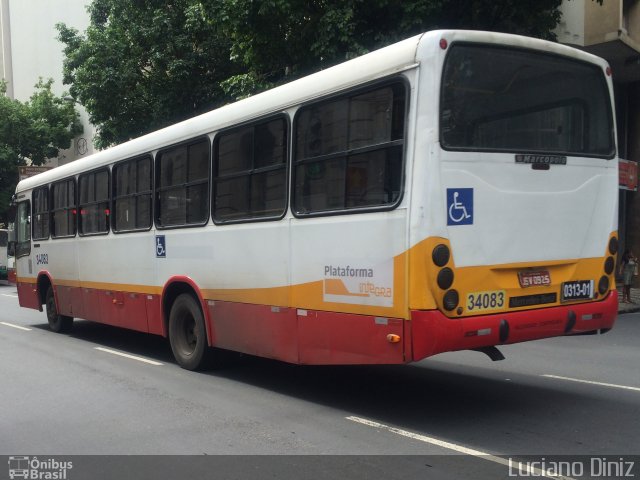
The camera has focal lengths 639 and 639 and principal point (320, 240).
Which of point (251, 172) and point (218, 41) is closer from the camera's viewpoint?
point (251, 172)

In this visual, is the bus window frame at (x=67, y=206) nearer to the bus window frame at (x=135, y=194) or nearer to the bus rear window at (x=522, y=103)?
the bus window frame at (x=135, y=194)

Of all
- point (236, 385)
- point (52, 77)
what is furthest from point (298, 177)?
point (52, 77)

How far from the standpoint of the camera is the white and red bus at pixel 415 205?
520 centimetres

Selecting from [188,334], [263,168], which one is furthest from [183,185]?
[188,334]

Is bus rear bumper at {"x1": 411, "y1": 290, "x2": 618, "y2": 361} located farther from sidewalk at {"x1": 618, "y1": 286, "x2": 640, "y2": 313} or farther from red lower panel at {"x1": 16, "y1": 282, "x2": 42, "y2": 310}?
sidewalk at {"x1": 618, "y1": 286, "x2": 640, "y2": 313}

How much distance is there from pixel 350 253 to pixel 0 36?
44.4 m

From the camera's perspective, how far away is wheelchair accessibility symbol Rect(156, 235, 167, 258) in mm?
8695

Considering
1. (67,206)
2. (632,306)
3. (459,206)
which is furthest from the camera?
(632,306)

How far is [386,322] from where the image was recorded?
536 centimetres

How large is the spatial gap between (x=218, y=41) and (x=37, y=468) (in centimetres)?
1528

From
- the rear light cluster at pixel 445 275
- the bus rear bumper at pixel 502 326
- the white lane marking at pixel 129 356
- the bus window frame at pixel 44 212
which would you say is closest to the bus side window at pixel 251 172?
the rear light cluster at pixel 445 275

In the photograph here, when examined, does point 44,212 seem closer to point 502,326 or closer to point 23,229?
point 23,229

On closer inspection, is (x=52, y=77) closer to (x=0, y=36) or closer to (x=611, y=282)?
(x=0, y=36)

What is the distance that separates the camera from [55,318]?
12500 millimetres
